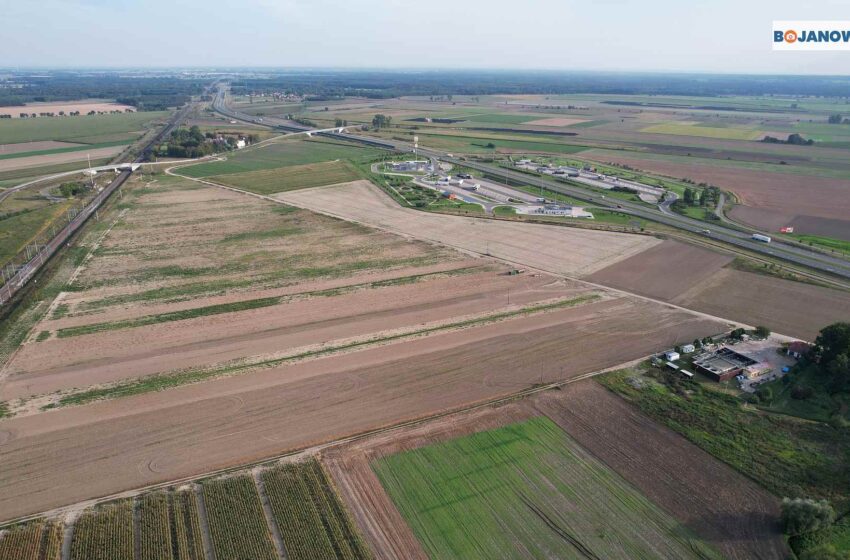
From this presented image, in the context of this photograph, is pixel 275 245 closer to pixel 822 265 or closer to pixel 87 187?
pixel 87 187

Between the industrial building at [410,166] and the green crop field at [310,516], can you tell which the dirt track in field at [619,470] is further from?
the industrial building at [410,166]

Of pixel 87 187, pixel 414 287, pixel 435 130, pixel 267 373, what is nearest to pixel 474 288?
pixel 414 287

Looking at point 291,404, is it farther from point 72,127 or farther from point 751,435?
point 72,127

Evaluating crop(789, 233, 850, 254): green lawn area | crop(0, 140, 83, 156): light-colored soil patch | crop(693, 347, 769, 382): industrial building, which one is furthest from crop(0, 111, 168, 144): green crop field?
crop(789, 233, 850, 254): green lawn area

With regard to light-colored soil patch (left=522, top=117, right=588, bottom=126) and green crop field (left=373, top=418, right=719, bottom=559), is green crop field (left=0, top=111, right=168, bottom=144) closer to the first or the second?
light-colored soil patch (left=522, top=117, right=588, bottom=126)

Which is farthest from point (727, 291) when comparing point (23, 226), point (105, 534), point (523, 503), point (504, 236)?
point (23, 226)
